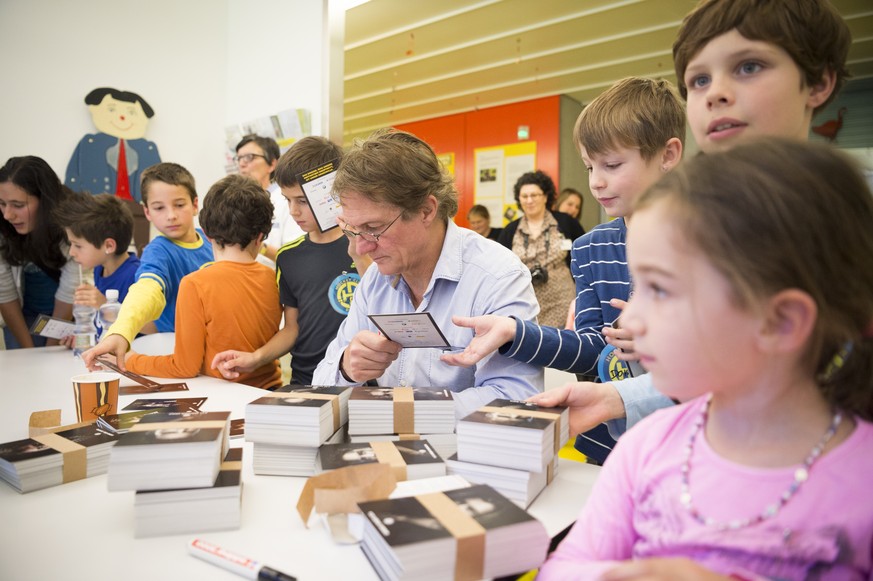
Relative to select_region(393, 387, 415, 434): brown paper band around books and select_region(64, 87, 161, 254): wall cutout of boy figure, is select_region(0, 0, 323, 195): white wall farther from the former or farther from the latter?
select_region(393, 387, 415, 434): brown paper band around books

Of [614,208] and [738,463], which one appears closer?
[738,463]

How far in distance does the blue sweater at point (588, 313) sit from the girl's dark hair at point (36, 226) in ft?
9.48

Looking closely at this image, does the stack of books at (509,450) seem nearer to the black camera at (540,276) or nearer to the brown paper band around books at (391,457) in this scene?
the brown paper band around books at (391,457)

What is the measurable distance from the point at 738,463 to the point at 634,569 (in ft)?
0.58

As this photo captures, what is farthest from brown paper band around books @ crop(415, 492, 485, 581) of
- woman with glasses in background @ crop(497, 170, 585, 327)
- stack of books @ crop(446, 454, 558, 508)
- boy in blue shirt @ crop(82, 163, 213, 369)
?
woman with glasses in background @ crop(497, 170, 585, 327)

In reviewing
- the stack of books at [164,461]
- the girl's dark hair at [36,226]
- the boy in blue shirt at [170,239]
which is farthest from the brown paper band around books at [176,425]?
the girl's dark hair at [36,226]

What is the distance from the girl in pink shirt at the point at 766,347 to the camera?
22.4 inches

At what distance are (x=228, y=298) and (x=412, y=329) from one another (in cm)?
106

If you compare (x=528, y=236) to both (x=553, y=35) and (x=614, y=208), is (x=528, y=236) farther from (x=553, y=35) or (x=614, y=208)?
(x=614, y=208)

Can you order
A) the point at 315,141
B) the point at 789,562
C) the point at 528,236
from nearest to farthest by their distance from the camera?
the point at 789,562
the point at 315,141
the point at 528,236

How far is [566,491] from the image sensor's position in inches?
42.9

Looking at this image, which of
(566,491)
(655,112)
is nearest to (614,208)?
(655,112)

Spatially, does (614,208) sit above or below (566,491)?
above

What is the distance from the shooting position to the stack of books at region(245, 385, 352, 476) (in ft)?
3.62
